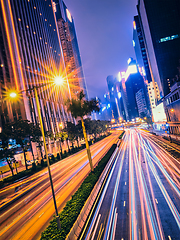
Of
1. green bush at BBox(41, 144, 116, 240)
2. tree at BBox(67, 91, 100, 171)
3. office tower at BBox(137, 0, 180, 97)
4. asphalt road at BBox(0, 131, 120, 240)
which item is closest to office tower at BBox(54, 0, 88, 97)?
office tower at BBox(137, 0, 180, 97)

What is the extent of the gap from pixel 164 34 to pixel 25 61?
9217 centimetres

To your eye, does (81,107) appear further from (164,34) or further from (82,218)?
(164,34)

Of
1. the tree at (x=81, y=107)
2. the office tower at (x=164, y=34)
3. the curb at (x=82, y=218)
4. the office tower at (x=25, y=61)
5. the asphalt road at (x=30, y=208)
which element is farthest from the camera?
the office tower at (x=164, y=34)

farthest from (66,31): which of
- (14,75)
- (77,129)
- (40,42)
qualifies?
(77,129)

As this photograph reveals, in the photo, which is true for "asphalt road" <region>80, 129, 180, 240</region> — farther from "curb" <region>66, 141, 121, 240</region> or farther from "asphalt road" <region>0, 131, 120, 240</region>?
"asphalt road" <region>0, 131, 120, 240</region>

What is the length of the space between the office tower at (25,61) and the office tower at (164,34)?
2907 inches

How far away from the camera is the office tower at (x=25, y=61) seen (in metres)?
54.2

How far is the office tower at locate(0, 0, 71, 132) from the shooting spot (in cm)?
5425

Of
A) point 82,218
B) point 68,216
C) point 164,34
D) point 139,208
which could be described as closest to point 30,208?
point 68,216

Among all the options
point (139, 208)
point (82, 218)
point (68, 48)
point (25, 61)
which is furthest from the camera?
point (68, 48)

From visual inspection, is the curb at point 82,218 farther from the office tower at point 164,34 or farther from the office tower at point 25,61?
the office tower at point 164,34

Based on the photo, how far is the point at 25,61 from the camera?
6353 cm

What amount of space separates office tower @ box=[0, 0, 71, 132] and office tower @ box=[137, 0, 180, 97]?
242 ft

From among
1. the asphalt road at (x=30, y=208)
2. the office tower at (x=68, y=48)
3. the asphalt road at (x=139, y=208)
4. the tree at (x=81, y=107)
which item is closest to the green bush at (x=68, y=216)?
the asphalt road at (x=139, y=208)
